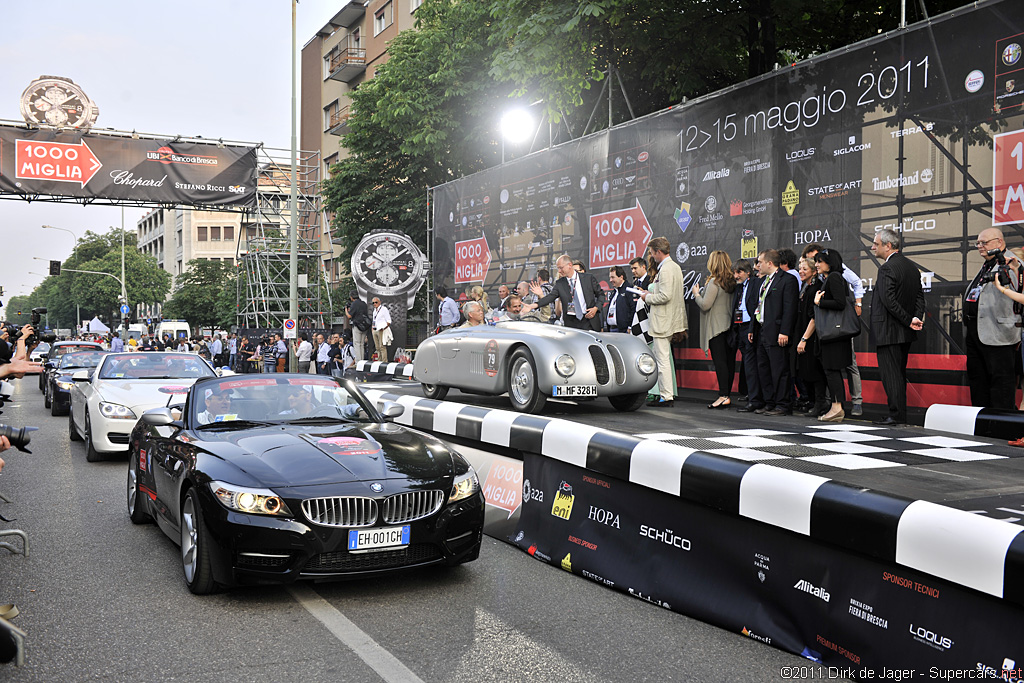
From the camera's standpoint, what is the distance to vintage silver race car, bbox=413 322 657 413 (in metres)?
8.57

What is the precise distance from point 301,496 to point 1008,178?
22.0ft

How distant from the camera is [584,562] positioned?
547 cm

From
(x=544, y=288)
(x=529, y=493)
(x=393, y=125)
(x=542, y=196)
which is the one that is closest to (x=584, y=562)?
(x=529, y=493)

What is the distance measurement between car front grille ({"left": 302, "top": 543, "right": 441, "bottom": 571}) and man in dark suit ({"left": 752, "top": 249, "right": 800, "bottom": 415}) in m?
4.96

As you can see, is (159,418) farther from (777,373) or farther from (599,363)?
(777,373)

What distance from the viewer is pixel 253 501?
471cm

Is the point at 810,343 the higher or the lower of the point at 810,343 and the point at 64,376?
the higher

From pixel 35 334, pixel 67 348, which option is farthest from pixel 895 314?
pixel 67 348

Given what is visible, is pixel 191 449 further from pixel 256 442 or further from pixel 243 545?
pixel 243 545

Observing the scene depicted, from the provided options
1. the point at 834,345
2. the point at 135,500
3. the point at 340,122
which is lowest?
the point at 135,500

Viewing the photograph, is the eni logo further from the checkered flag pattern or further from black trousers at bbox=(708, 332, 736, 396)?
the checkered flag pattern

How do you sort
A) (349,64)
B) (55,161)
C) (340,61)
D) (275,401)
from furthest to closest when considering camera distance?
1. (340,61)
2. (349,64)
3. (55,161)
4. (275,401)

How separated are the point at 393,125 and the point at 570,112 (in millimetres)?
10962

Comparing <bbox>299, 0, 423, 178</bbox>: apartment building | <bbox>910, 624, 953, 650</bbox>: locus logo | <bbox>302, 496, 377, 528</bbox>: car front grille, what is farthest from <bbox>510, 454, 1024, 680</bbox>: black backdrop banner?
<bbox>299, 0, 423, 178</bbox>: apartment building
